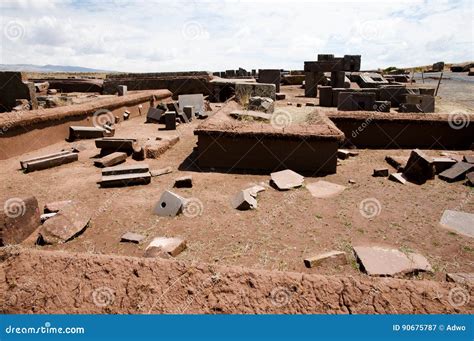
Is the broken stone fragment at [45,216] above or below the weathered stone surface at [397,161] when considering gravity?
below

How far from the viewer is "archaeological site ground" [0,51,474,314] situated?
2328 mm

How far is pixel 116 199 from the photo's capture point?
5898mm

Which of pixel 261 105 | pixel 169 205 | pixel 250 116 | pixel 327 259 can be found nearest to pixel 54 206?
pixel 169 205

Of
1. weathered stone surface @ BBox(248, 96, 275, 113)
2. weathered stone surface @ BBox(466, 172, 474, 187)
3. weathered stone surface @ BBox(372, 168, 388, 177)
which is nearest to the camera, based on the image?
weathered stone surface @ BBox(466, 172, 474, 187)

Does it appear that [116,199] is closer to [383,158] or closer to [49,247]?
[49,247]

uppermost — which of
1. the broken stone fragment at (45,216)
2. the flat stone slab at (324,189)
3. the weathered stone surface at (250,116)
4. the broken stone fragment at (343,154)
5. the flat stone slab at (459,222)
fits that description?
the weathered stone surface at (250,116)

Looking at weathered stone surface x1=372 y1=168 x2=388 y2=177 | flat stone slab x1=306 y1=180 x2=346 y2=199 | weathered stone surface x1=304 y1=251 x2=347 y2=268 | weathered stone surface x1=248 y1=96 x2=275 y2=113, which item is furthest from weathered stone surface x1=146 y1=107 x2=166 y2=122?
weathered stone surface x1=304 y1=251 x2=347 y2=268

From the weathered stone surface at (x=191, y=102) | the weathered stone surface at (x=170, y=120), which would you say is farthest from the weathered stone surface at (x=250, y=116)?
the weathered stone surface at (x=191, y=102)

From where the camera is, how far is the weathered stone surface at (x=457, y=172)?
678cm

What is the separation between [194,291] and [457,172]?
267 inches

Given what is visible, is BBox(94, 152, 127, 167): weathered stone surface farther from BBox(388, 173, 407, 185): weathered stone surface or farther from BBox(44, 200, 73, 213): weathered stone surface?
BBox(388, 173, 407, 185): weathered stone surface

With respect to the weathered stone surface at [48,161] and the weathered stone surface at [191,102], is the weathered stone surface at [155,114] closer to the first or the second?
the weathered stone surface at [191,102]

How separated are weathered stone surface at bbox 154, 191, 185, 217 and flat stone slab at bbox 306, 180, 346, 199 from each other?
2.53 m

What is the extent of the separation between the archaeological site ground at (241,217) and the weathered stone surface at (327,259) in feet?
0.08
